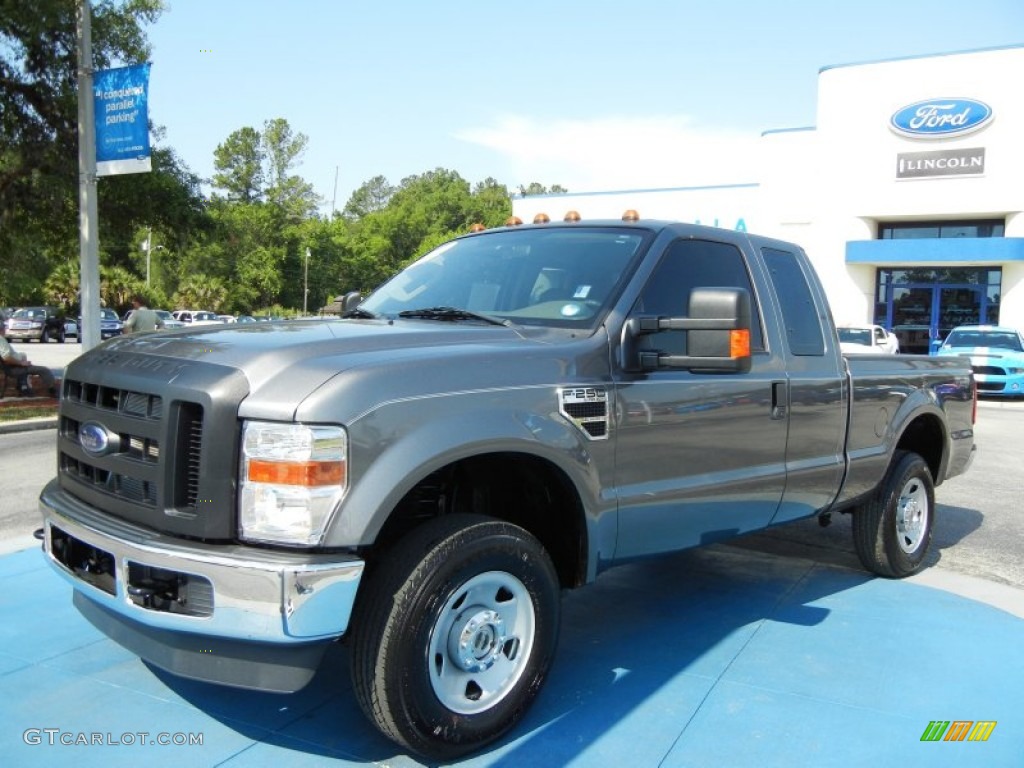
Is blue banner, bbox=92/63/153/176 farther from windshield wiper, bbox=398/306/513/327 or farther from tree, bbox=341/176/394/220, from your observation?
tree, bbox=341/176/394/220

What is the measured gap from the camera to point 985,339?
19.6 meters

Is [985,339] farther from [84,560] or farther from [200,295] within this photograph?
[200,295]

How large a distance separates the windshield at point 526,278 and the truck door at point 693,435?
0.19 meters

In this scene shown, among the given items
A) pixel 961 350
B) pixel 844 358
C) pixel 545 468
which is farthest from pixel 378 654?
pixel 961 350

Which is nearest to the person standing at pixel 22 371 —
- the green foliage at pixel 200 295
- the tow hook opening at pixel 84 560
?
the tow hook opening at pixel 84 560

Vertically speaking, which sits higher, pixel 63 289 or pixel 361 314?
pixel 63 289

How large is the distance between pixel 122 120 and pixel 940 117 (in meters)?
25.1

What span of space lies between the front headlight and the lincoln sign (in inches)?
1178

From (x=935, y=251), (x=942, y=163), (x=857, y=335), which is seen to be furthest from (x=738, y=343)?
(x=942, y=163)

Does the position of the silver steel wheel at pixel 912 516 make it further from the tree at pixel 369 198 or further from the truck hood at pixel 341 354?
the tree at pixel 369 198

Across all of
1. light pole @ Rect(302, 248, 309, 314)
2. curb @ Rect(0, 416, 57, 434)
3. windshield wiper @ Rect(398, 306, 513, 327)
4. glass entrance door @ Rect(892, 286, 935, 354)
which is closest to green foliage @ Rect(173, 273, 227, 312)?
light pole @ Rect(302, 248, 309, 314)

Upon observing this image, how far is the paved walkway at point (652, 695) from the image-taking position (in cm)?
320

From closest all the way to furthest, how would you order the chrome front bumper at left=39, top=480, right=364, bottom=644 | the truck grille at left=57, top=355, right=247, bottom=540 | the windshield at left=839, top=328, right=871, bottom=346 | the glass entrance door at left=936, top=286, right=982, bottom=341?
1. the chrome front bumper at left=39, top=480, right=364, bottom=644
2. the truck grille at left=57, top=355, right=247, bottom=540
3. the windshield at left=839, top=328, right=871, bottom=346
4. the glass entrance door at left=936, top=286, right=982, bottom=341

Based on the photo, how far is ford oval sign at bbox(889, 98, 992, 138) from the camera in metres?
27.4
